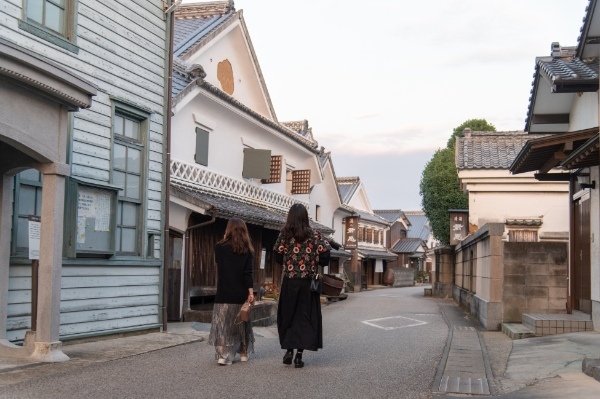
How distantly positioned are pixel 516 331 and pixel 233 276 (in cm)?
558

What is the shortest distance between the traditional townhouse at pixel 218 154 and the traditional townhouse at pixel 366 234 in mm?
22406

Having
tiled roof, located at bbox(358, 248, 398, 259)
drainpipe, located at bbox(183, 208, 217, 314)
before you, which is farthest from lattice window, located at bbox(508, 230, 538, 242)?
tiled roof, located at bbox(358, 248, 398, 259)

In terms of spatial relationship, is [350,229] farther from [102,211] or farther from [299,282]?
[299,282]

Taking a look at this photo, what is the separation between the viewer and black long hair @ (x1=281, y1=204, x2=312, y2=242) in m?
8.61

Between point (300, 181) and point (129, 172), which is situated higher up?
point (300, 181)

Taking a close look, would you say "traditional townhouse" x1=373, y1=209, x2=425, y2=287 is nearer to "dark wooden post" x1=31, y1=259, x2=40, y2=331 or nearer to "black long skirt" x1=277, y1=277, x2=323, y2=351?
"black long skirt" x1=277, y1=277, x2=323, y2=351

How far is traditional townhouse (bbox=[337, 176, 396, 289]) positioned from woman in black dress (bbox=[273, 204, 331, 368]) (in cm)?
3895

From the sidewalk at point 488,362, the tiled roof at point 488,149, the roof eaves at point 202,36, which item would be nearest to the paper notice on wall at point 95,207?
→ the sidewalk at point 488,362

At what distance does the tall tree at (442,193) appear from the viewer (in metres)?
38.8

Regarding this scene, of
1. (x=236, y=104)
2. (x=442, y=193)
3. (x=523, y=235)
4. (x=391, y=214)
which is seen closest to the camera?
(x=236, y=104)

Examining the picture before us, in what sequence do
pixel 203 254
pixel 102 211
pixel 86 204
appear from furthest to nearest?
1. pixel 203 254
2. pixel 102 211
3. pixel 86 204

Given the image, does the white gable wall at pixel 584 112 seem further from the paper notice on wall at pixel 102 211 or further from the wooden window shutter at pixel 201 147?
the wooden window shutter at pixel 201 147

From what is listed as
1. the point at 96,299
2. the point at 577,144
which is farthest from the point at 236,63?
the point at 577,144

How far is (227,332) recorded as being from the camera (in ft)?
28.5
